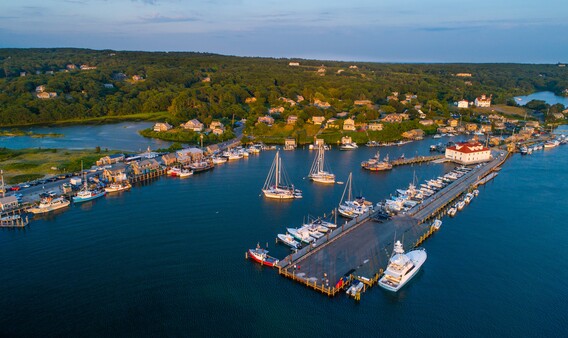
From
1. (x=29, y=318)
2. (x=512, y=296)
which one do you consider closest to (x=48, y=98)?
(x=29, y=318)

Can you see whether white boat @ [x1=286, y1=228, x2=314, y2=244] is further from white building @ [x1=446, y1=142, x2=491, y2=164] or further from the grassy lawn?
white building @ [x1=446, y1=142, x2=491, y2=164]

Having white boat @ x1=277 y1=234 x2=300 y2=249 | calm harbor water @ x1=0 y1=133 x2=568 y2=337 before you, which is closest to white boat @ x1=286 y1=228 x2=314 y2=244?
white boat @ x1=277 y1=234 x2=300 y2=249

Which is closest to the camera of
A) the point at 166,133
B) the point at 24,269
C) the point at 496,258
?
the point at 24,269

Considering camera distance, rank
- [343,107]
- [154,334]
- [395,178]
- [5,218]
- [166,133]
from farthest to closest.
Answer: [343,107], [166,133], [395,178], [5,218], [154,334]

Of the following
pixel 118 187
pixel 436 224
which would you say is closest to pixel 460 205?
pixel 436 224

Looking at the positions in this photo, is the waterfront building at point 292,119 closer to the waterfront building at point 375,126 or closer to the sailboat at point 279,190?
the waterfront building at point 375,126

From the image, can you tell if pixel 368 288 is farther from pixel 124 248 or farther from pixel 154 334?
pixel 124 248
